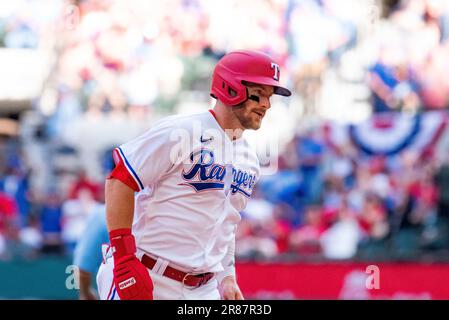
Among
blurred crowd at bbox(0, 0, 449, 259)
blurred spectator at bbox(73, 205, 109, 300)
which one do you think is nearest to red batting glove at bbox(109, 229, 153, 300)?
blurred spectator at bbox(73, 205, 109, 300)

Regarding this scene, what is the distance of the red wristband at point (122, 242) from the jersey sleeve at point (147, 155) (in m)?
0.23

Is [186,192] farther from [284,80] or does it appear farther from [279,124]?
[284,80]

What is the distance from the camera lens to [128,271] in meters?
4.37

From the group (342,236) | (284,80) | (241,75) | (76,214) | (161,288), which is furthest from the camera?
(284,80)

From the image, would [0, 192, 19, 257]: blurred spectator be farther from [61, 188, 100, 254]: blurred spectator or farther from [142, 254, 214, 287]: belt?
[142, 254, 214, 287]: belt

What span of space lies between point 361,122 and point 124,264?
8298 millimetres

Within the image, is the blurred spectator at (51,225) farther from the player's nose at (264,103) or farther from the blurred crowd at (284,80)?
the player's nose at (264,103)

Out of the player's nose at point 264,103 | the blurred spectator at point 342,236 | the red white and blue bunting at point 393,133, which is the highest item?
the red white and blue bunting at point 393,133

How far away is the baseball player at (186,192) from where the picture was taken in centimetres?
444

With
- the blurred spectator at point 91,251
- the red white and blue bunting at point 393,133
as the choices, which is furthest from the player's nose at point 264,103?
the red white and blue bunting at point 393,133

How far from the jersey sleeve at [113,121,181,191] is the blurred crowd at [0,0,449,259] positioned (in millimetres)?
5804

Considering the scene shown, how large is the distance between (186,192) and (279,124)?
7.85 meters

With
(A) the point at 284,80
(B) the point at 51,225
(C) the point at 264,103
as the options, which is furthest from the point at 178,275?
(A) the point at 284,80

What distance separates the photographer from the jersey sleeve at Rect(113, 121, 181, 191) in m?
4.47
